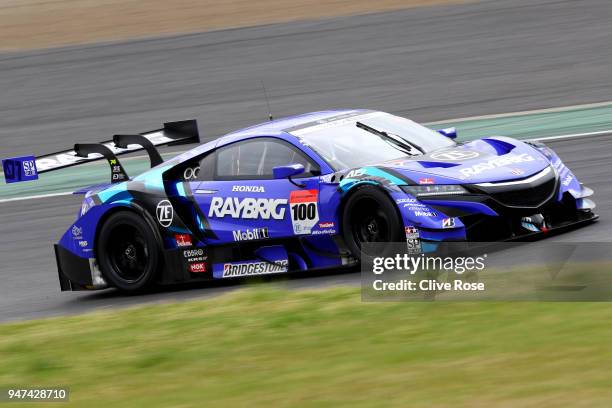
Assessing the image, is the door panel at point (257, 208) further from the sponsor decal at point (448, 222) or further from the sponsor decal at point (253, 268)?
the sponsor decal at point (448, 222)

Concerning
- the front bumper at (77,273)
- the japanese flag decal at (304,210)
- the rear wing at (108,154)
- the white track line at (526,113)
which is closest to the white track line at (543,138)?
the white track line at (526,113)

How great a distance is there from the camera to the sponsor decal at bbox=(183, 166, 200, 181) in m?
10.2

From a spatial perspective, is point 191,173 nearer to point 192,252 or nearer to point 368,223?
point 192,252

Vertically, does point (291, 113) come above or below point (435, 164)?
above

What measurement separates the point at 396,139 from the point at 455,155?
608 mm

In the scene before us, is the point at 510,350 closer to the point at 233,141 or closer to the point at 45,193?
the point at 233,141

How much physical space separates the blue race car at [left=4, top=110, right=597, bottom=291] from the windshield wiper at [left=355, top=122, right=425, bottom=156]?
2 centimetres

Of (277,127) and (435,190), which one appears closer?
(435,190)

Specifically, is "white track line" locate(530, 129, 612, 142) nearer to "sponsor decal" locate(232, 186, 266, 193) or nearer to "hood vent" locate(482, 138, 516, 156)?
"hood vent" locate(482, 138, 516, 156)

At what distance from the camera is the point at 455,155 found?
31.1ft

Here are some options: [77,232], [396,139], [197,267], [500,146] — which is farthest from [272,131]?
[77,232]

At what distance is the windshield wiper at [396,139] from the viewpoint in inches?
384

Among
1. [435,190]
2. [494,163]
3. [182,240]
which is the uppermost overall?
[494,163]

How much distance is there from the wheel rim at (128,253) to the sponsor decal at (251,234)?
3.21 feet
